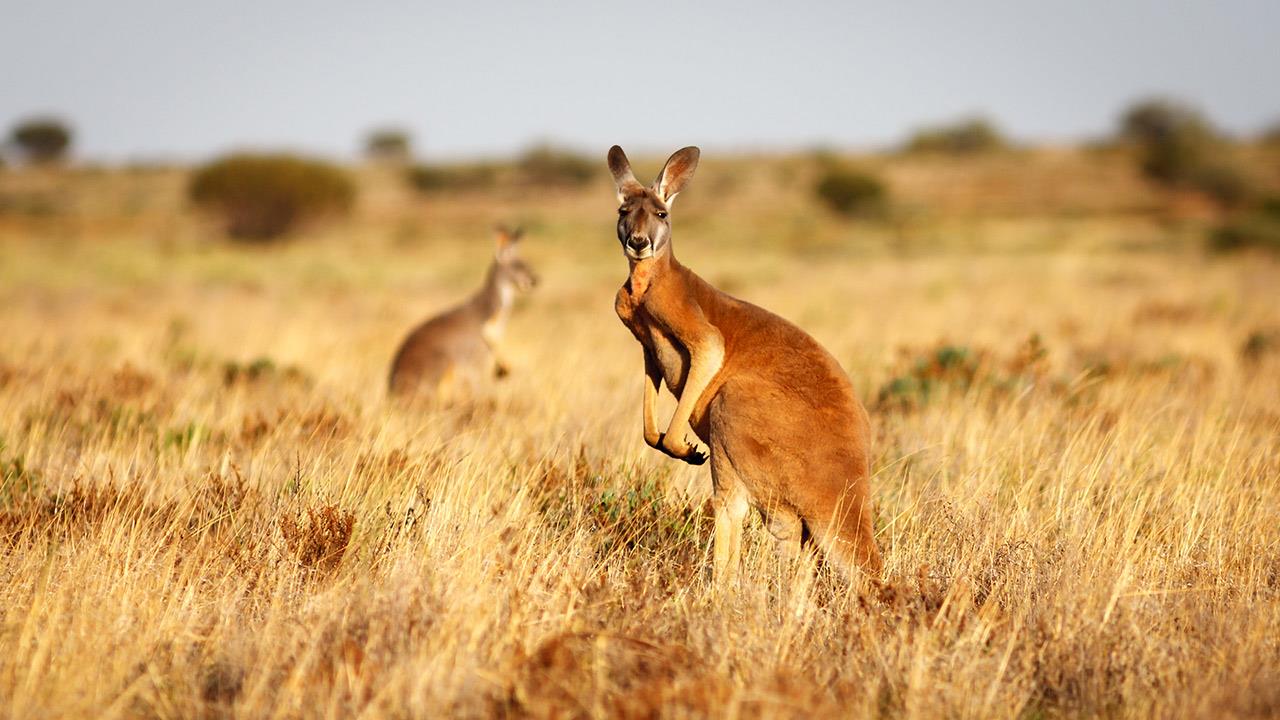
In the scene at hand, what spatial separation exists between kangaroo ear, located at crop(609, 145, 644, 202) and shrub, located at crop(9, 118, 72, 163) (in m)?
109

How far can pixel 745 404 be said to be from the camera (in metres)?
3.62

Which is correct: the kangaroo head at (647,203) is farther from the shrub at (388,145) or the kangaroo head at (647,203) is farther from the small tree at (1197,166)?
the shrub at (388,145)

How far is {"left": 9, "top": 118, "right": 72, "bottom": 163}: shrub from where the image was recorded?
94.7 meters

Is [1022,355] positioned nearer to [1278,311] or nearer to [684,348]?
[684,348]

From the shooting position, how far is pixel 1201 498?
14.9ft

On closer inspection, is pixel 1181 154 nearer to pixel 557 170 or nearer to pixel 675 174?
pixel 557 170

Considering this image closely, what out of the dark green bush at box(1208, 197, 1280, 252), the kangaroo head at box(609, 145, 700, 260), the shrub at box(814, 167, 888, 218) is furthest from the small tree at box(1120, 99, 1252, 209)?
the kangaroo head at box(609, 145, 700, 260)

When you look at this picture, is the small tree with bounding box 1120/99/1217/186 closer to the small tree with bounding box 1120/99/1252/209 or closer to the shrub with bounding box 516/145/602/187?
the small tree with bounding box 1120/99/1252/209

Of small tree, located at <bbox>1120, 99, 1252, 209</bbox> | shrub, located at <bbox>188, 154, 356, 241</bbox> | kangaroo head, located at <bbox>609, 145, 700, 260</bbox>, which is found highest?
small tree, located at <bbox>1120, 99, 1252, 209</bbox>

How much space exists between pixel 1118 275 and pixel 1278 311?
591 centimetres

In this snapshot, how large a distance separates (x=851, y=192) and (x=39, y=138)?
84758 millimetres

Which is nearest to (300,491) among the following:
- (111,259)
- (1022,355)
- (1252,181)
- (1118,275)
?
(1022,355)

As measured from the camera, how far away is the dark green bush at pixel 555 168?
73688 mm

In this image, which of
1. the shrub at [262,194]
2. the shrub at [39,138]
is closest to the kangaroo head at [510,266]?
the shrub at [262,194]
